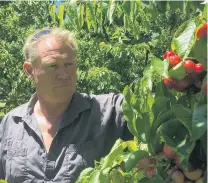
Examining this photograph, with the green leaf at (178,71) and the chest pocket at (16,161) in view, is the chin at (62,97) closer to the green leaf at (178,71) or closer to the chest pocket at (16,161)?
the chest pocket at (16,161)

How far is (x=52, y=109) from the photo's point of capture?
2814mm

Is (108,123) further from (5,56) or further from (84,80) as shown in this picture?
(5,56)

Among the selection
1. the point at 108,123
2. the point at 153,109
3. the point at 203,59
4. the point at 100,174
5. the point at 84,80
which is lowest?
the point at 84,80

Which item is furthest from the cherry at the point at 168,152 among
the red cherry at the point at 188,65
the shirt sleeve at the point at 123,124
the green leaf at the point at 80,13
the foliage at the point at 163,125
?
the shirt sleeve at the point at 123,124

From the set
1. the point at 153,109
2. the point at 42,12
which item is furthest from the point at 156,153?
the point at 42,12

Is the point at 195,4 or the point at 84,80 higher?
the point at 195,4

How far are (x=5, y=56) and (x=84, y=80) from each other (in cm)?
194

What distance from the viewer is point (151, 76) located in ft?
4.75

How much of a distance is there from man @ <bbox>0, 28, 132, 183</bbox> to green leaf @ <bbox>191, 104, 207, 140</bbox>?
130 cm

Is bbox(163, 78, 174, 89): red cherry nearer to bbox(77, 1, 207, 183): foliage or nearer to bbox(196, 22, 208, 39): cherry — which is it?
bbox(77, 1, 207, 183): foliage

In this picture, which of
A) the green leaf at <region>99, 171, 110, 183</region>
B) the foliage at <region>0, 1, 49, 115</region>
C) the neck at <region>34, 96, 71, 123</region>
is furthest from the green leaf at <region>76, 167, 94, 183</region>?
the foliage at <region>0, 1, 49, 115</region>

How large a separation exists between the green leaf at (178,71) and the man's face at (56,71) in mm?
1321

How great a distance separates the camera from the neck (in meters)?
2.79

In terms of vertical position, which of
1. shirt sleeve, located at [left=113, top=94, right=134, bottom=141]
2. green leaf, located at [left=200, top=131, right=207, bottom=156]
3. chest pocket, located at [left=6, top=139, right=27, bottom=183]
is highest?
green leaf, located at [left=200, top=131, right=207, bottom=156]
